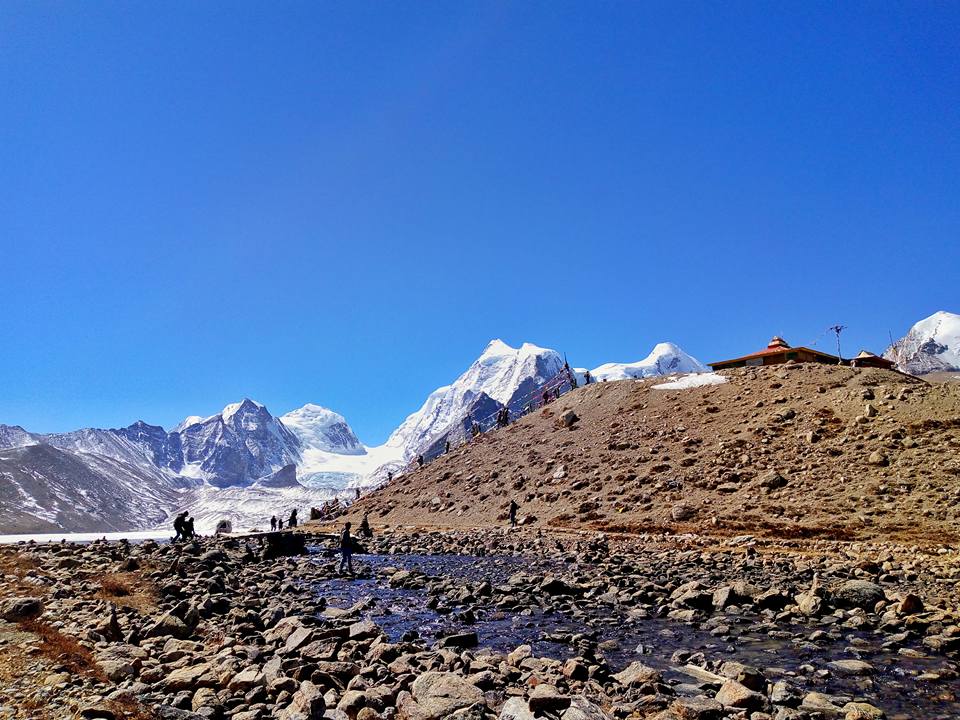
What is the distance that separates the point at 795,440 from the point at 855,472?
6891 millimetres

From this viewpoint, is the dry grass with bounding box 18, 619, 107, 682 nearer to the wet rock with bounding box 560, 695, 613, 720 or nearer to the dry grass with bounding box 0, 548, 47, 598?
the dry grass with bounding box 0, 548, 47, 598

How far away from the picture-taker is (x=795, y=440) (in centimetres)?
4450

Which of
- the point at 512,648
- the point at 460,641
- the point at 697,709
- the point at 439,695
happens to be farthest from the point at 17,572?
the point at 697,709

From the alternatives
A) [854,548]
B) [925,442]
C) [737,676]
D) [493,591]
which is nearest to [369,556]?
[493,591]

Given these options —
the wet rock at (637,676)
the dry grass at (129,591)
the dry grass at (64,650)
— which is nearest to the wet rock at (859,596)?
the wet rock at (637,676)

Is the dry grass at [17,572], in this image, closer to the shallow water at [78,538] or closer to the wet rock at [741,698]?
the wet rock at [741,698]

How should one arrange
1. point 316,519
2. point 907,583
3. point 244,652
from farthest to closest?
1. point 316,519
2. point 907,583
3. point 244,652

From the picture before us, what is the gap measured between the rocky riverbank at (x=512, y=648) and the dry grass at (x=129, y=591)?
14cm

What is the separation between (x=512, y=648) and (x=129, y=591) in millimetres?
15311

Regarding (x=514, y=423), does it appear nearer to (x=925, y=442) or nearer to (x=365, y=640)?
(x=925, y=442)

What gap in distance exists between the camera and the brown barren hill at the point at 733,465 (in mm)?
34625

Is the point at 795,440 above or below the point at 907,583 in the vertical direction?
above

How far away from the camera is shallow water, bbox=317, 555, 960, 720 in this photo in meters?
11.0

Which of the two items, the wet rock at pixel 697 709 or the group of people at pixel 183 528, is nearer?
the wet rock at pixel 697 709
